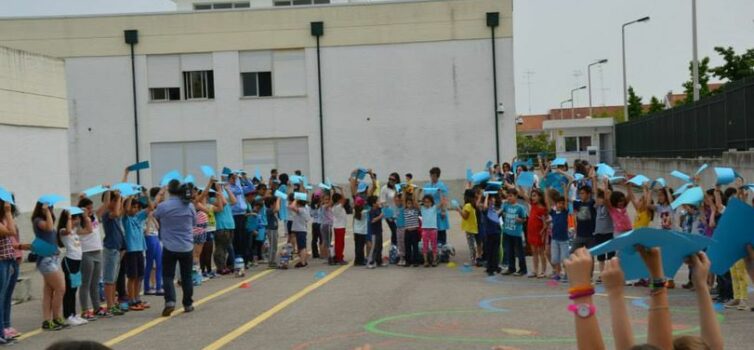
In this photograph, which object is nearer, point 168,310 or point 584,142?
point 168,310

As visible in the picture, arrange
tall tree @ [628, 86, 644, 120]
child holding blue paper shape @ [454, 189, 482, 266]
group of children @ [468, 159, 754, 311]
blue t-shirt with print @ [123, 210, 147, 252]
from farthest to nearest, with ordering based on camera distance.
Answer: tall tree @ [628, 86, 644, 120] → child holding blue paper shape @ [454, 189, 482, 266] → blue t-shirt with print @ [123, 210, 147, 252] → group of children @ [468, 159, 754, 311]

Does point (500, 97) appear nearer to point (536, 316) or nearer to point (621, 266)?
point (536, 316)

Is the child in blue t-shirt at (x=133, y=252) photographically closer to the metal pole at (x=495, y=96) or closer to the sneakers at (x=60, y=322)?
the sneakers at (x=60, y=322)

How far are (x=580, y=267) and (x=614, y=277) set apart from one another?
0.73 feet

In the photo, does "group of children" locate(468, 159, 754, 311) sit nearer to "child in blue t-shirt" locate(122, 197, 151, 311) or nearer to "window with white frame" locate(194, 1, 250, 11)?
"child in blue t-shirt" locate(122, 197, 151, 311)

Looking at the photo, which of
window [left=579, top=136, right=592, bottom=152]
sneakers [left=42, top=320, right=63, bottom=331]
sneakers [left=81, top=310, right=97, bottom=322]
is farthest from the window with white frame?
sneakers [left=42, top=320, right=63, bottom=331]

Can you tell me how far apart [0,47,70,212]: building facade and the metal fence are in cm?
1590

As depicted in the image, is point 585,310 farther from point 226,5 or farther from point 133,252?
point 226,5

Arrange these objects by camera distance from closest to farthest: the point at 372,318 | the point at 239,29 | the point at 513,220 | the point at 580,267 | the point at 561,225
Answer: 1. the point at 580,267
2. the point at 372,318
3. the point at 561,225
4. the point at 513,220
5. the point at 239,29

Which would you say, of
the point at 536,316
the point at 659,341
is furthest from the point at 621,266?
the point at 536,316

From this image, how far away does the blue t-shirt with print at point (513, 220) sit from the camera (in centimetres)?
1653

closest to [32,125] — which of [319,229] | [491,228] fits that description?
[319,229]

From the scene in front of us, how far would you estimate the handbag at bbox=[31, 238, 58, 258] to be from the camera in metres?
11.6

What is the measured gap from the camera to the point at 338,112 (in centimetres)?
3766
